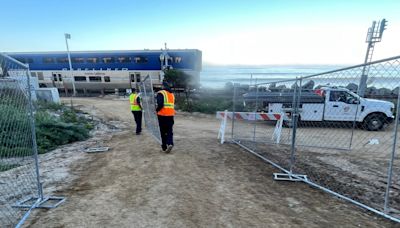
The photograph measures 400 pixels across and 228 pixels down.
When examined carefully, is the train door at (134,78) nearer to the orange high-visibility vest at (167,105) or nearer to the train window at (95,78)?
the train window at (95,78)

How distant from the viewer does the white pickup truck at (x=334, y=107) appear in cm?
852

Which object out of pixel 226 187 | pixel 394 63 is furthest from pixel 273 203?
pixel 394 63

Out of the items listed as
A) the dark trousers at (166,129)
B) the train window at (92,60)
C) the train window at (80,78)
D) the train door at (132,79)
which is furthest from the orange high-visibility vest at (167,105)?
the train window at (80,78)

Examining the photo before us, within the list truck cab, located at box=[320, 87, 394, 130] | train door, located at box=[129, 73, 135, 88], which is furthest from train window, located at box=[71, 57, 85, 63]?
truck cab, located at box=[320, 87, 394, 130]

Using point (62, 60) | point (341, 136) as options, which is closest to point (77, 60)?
point (62, 60)

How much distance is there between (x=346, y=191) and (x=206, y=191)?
2.37 metres

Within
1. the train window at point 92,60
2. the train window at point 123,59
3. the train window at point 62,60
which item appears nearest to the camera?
the train window at point 123,59

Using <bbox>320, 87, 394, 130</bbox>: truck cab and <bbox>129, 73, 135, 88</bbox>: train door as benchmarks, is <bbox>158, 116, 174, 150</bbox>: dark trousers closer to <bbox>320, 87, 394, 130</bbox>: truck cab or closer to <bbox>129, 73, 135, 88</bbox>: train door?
<bbox>320, 87, 394, 130</bbox>: truck cab

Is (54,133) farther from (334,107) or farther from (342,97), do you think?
(334,107)

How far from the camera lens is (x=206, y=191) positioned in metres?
3.78

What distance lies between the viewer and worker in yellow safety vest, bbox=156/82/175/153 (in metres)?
5.66

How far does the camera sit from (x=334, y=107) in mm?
9336

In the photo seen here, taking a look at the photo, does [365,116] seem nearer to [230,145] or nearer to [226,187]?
[230,145]

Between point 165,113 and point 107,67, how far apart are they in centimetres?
2121
